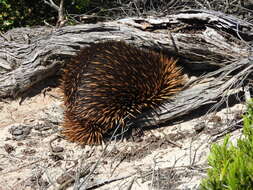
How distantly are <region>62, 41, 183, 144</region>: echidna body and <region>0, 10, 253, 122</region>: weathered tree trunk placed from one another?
0.28 meters

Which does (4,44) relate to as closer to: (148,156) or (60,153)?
(60,153)

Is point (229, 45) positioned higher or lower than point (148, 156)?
higher

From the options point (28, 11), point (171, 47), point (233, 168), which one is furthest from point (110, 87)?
point (28, 11)

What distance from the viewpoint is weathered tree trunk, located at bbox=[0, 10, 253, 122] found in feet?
17.3

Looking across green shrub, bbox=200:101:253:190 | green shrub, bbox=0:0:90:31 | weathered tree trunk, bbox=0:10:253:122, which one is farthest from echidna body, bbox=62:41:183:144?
green shrub, bbox=200:101:253:190

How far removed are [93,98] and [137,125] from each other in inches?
27.7

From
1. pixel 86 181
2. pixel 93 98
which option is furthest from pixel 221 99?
pixel 86 181

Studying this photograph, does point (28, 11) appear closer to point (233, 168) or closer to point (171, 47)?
point (171, 47)

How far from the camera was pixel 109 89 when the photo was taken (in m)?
5.16

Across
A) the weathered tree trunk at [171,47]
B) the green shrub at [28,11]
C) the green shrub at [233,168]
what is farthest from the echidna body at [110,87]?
the green shrub at [233,168]

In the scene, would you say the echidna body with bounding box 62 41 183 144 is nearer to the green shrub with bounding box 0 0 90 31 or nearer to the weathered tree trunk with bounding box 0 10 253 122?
the weathered tree trunk with bounding box 0 10 253 122

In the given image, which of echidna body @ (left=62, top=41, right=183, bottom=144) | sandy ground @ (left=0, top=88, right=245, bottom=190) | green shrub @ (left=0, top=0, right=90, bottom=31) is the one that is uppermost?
green shrub @ (left=0, top=0, right=90, bottom=31)

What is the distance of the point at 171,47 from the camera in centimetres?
575

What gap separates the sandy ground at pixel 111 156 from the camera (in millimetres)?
4414
